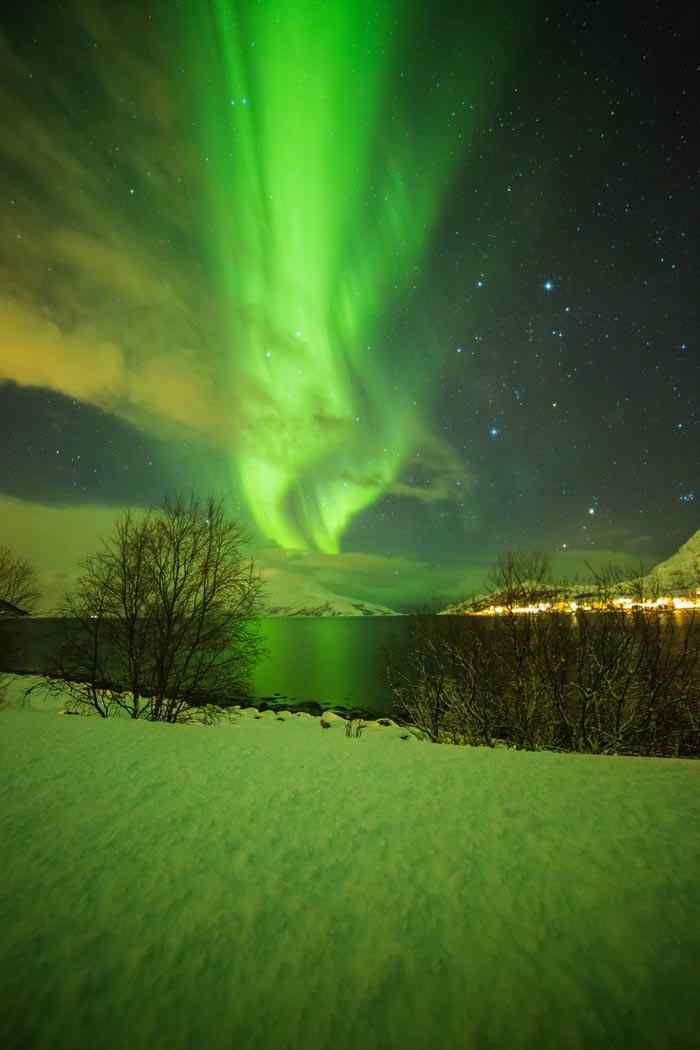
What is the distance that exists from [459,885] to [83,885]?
336 cm

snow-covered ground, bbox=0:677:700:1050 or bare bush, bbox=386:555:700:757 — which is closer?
snow-covered ground, bbox=0:677:700:1050

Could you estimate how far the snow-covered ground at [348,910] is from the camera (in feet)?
7.79

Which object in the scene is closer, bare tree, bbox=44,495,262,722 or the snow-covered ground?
the snow-covered ground

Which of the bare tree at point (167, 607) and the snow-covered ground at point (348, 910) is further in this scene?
the bare tree at point (167, 607)

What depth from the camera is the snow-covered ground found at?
2375mm

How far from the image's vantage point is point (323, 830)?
14.5 ft

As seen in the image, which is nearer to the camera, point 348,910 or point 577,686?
point 348,910

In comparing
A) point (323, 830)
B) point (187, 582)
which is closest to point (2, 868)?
point (323, 830)

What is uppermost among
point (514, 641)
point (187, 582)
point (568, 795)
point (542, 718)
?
point (187, 582)

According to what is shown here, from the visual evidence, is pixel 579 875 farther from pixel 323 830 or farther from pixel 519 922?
pixel 323 830

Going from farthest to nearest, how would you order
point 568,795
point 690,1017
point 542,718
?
point 542,718
point 568,795
point 690,1017

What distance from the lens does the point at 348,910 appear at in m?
3.27

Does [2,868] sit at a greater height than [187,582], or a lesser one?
lesser

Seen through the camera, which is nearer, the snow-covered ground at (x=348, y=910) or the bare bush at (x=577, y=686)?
the snow-covered ground at (x=348, y=910)
